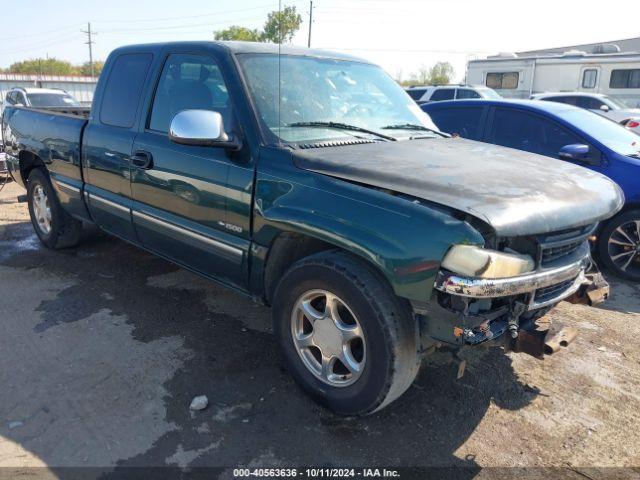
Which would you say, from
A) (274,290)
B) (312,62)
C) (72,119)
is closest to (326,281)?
(274,290)

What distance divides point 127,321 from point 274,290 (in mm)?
1493

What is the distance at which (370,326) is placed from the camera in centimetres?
260

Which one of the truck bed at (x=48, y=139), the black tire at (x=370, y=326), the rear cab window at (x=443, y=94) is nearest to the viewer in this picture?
the black tire at (x=370, y=326)

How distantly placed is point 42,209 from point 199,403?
3.77 meters

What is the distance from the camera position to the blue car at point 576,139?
513 cm

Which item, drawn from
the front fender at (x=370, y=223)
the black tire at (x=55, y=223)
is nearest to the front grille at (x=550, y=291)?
Result: the front fender at (x=370, y=223)

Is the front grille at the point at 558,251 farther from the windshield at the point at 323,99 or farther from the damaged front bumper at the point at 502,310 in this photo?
the windshield at the point at 323,99

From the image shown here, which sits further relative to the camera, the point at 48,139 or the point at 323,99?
the point at 48,139

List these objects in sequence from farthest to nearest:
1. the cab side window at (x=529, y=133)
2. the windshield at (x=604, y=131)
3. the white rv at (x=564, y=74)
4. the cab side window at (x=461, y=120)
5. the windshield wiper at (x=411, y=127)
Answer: the white rv at (x=564, y=74), the cab side window at (x=461, y=120), the cab side window at (x=529, y=133), the windshield at (x=604, y=131), the windshield wiper at (x=411, y=127)

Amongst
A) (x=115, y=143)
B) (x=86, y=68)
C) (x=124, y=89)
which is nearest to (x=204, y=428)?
(x=115, y=143)

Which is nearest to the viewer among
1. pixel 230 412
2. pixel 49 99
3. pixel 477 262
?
pixel 477 262

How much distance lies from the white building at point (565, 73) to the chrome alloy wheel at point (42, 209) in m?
16.9

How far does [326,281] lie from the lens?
275cm

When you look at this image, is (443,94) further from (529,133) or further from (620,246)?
(620,246)
